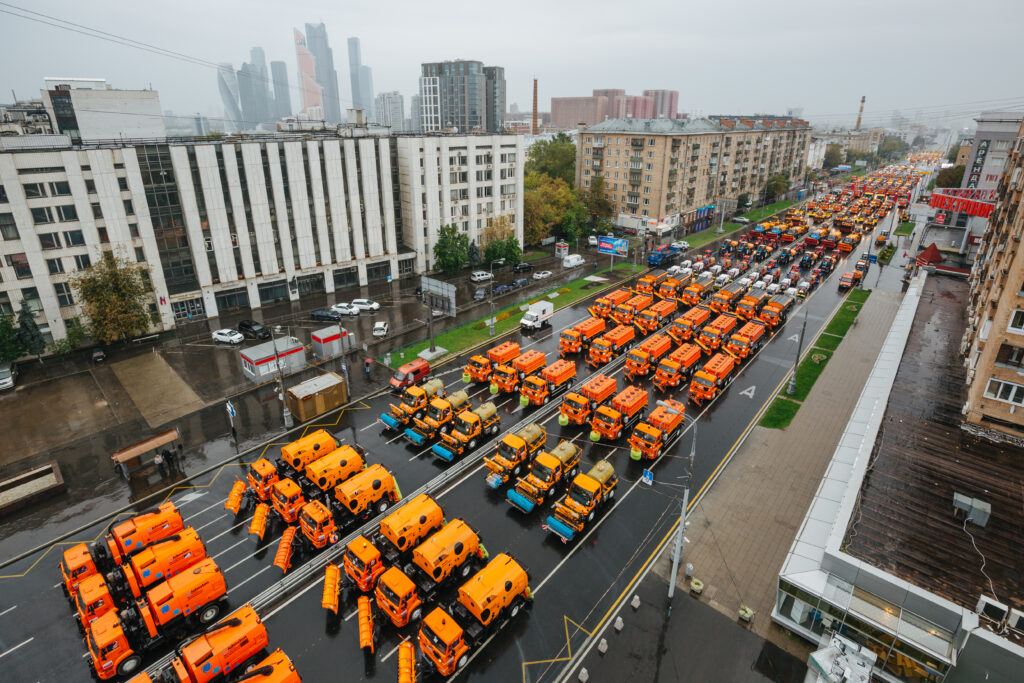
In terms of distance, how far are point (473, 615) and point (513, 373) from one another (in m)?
21.8

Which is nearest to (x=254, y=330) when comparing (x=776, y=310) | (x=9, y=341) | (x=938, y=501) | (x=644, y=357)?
(x=9, y=341)

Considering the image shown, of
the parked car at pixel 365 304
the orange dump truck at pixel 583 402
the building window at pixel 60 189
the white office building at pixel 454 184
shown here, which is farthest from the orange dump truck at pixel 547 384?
the building window at pixel 60 189

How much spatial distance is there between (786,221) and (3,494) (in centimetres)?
12126

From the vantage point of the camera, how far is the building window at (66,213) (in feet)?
151

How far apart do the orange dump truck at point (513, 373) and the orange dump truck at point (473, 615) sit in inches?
749

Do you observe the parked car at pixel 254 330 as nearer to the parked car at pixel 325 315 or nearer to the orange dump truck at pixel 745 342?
the parked car at pixel 325 315

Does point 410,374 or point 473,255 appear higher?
point 473,255

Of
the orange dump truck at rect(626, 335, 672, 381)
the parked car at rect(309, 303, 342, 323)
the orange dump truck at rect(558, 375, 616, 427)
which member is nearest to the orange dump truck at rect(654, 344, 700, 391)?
the orange dump truck at rect(626, 335, 672, 381)

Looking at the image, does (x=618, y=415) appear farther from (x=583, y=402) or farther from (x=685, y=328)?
(x=685, y=328)

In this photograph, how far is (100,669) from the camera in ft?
63.8

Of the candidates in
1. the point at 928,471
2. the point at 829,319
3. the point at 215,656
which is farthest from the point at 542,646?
the point at 829,319

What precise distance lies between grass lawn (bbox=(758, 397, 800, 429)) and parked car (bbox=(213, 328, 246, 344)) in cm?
4828

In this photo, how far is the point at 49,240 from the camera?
46.0 meters

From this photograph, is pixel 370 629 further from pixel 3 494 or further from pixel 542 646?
pixel 3 494
